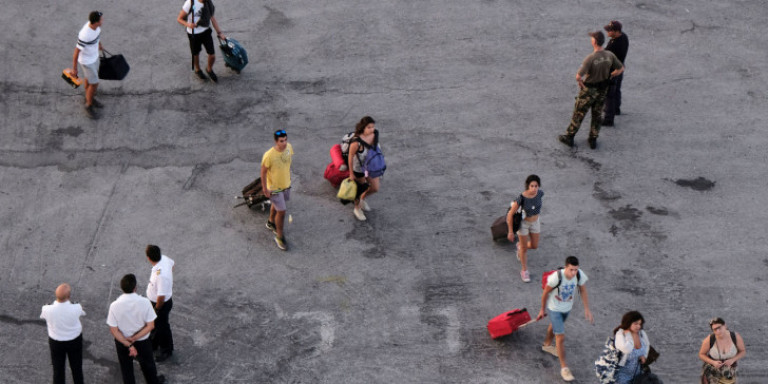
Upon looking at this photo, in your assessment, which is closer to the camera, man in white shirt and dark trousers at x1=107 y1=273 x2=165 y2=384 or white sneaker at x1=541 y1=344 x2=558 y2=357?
man in white shirt and dark trousers at x1=107 y1=273 x2=165 y2=384

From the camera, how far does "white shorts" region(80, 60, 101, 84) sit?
14.0 m

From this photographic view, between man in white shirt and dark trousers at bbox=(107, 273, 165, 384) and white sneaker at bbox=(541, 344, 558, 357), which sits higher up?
man in white shirt and dark trousers at bbox=(107, 273, 165, 384)

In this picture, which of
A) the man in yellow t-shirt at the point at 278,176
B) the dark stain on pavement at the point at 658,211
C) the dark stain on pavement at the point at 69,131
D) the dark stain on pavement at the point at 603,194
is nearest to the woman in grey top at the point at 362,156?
the man in yellow t-shirt at the point at 278,176

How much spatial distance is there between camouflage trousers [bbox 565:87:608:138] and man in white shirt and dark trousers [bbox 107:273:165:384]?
770 cm

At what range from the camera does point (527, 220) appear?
11.4 meters

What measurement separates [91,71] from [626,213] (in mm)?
8820

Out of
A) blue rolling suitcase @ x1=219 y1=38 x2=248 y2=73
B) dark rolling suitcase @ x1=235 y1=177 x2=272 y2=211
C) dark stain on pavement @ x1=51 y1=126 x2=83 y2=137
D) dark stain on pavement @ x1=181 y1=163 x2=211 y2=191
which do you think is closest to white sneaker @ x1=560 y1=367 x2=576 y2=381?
dark rolling suitcase @ x1=235 y1=177 x2=272 y2=211

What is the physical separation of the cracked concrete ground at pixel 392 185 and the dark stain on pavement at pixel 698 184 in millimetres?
47

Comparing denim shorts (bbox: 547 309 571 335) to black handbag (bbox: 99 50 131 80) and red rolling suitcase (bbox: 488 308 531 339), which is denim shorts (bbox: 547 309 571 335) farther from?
black handbag (bbox: 99 50 131 80)

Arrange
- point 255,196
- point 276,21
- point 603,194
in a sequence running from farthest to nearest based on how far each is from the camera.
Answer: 1. point 276,21
2. point 603,194
3. point 255,196

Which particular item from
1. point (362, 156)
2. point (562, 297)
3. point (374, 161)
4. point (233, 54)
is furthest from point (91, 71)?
point (562, 297)

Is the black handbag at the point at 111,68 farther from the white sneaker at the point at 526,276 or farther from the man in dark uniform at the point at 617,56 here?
the man in dark uniform at the point at 617,56

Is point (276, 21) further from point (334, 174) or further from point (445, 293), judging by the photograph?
point (445, 293)

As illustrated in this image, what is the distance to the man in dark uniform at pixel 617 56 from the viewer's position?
14.1 m
